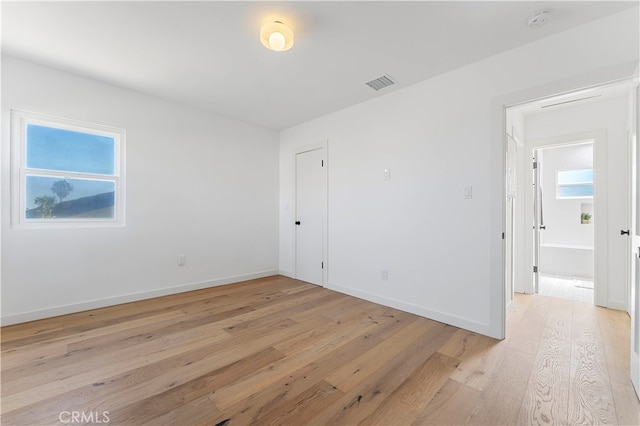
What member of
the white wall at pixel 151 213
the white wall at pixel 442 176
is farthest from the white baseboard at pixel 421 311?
the white wall at pixel 151 213

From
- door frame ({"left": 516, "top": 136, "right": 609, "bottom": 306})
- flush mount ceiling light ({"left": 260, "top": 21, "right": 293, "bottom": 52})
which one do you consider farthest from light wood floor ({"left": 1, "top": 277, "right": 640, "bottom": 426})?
flush mount ceiling light ({"left": 260, "top": 21, "right": 293, "bottom": 52})

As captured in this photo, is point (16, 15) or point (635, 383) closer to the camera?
point (635, 383)

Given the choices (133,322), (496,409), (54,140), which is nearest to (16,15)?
(54,140)

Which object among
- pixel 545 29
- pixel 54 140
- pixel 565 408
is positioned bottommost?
pixel 565 408

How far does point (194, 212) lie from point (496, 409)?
12.4ft

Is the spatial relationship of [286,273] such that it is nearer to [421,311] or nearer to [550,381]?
[421,311]

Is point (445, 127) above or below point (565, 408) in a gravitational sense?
above

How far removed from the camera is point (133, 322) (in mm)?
2613

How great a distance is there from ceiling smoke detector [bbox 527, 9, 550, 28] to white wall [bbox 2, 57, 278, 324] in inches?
143

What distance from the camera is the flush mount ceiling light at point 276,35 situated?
1959 mm

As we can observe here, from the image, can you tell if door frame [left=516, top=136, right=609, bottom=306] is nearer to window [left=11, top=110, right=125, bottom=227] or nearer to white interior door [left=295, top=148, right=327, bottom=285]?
white interior door [left=295, top=148, right=327, bottom=285]

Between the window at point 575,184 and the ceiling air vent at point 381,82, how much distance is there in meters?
4.77

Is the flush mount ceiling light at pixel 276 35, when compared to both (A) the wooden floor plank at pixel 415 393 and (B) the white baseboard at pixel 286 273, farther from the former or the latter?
(B) the white baseboard at pixel 286 273

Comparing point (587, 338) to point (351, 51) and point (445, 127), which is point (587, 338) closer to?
point (445, 127)
